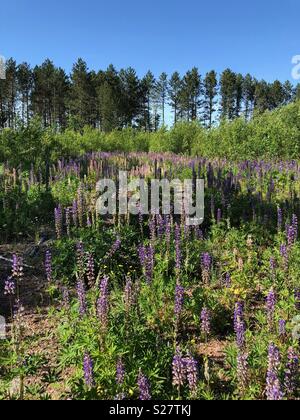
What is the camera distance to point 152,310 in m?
4.51

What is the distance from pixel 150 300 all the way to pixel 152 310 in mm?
197

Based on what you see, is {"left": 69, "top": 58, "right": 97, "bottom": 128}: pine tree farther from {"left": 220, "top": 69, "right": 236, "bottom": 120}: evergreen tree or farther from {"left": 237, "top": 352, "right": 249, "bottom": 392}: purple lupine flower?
{"left": 237, "top": 352, "right": 249, "bottom": 392}: purple lupine flower

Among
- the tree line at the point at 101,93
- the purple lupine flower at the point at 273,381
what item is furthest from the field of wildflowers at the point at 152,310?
the tree line at the point at 101,93

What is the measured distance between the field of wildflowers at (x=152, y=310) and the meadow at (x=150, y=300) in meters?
0.02

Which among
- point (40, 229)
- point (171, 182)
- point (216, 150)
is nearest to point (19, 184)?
point (40, 229)

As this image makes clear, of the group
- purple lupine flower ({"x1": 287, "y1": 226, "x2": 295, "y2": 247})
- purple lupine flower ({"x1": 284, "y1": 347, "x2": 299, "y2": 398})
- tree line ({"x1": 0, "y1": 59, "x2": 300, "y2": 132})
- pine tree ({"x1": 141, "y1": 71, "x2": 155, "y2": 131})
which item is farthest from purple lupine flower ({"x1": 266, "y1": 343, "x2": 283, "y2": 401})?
pine tree ({"x1": 141, "y1": 71, "x2": 155, "y2": 131})

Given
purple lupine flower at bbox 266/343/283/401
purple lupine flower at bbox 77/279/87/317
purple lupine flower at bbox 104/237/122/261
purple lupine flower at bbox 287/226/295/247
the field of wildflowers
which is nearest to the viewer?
purple lupine flower at bbox 266/343/283/401

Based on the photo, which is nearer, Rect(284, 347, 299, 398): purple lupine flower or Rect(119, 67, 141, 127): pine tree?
Rect(284, 347, 299, 398): purple lupine flower

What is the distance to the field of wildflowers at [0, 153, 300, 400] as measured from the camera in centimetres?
325

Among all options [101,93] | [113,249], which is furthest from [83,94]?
[113,249]

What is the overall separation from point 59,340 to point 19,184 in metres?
6.62

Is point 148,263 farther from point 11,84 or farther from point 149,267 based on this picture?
point 11,84

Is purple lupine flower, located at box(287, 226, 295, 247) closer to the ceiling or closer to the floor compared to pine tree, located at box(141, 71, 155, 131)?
closer to the floor

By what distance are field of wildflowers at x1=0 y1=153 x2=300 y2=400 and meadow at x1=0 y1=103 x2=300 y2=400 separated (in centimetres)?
2
